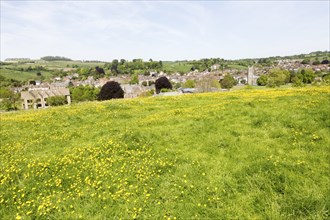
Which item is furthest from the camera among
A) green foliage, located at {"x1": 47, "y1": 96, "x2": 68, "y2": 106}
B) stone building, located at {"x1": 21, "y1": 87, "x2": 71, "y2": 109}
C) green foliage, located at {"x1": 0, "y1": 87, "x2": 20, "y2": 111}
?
green foliage, located at {"x1": 47, "y1": 96, "x2": 68, "y2": 106}

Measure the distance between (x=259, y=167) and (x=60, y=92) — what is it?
455 ft

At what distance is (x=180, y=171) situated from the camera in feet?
31.8

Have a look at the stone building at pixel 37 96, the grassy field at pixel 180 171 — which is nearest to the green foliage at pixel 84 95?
the stone building at pixel 37 96

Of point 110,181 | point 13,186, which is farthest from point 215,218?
point 13,186

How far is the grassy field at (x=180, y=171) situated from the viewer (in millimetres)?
7480

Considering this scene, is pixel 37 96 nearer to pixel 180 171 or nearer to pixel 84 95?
pixel 84 95

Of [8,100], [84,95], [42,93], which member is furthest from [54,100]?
[84,95]

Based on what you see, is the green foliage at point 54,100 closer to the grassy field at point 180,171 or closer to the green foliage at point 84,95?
the green foliage at point 84,95

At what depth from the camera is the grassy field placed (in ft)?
24.5

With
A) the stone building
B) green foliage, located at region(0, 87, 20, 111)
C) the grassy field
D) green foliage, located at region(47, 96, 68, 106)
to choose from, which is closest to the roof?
the stone building

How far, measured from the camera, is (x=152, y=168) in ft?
32.8

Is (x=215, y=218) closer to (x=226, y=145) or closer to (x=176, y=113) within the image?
(x=226, y=145)

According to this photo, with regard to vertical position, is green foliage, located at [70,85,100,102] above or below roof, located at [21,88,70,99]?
below

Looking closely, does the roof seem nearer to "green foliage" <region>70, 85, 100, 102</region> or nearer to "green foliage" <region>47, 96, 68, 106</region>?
"green foliage" <region>47, 96, 68, 106</region>
